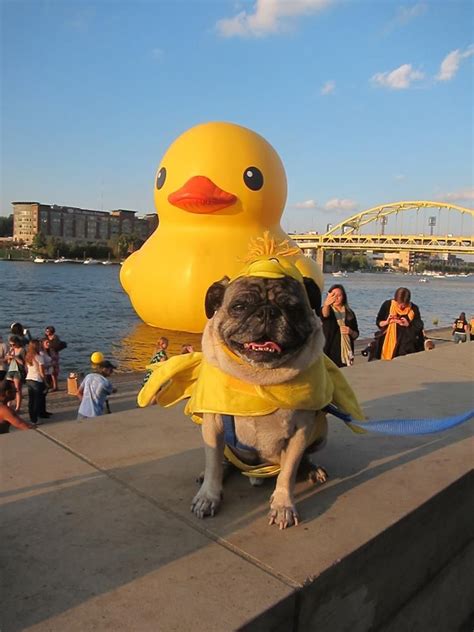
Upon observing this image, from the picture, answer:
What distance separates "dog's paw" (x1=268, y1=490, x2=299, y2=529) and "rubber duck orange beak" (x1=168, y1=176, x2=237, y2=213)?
9.94 metres

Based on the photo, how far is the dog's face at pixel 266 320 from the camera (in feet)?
6.48

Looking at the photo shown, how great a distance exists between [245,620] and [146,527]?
643mm

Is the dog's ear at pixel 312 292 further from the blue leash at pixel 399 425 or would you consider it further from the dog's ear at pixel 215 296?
the blue leash at pixel 399 425

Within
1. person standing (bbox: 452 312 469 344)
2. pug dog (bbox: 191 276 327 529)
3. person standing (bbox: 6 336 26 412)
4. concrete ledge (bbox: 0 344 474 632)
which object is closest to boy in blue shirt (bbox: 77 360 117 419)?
person standing (bbox: 6 336 26 412)

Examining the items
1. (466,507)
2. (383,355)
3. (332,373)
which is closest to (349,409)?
(332,373)

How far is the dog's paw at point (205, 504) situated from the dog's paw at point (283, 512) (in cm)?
23

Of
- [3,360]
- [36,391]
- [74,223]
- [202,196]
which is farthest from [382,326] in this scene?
[74,223]

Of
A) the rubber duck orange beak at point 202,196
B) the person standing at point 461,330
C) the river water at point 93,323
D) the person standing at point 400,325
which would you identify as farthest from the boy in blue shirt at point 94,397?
the person standing at point 461,330

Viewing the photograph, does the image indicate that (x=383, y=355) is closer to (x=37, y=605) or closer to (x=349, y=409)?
(x=349, y=409)

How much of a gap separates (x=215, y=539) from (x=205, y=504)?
19 cm

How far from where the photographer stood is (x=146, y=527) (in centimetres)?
201

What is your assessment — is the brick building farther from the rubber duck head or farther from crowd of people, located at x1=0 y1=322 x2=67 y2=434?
crowd of people, located at x1=0 y1=322 x2=67 y2=434

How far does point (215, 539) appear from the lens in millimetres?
1960

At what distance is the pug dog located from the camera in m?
1.99
